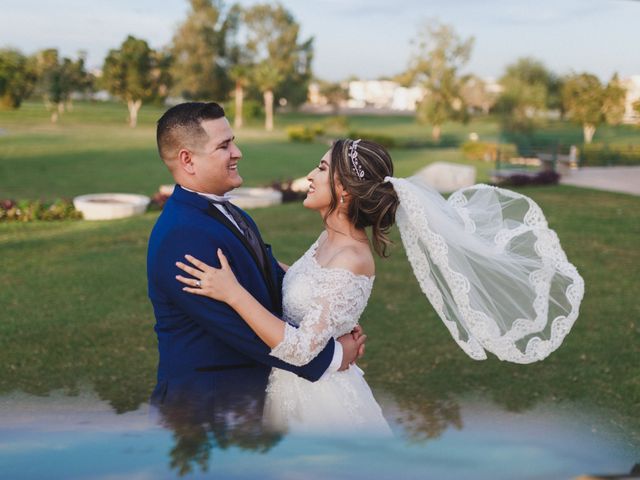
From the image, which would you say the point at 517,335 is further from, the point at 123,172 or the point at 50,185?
the point at 123,172

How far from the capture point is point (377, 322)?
9.24m

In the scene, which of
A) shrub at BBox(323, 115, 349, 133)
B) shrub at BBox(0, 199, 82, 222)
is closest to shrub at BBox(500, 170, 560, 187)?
shrub at BBox(0, 199, 82, 222)

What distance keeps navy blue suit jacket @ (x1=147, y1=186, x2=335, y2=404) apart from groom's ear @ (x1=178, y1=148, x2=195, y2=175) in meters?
0.08

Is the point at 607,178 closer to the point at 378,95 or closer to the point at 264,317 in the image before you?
the point at 264,317

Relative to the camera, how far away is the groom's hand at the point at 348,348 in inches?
121

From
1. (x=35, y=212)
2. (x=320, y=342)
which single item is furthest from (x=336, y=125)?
(x=320, y=342)

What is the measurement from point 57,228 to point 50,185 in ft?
35.6

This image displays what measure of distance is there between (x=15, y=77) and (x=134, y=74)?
29.7 meters

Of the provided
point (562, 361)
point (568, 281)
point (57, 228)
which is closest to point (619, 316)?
point (562, 361)

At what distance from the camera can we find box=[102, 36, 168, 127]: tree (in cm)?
5978

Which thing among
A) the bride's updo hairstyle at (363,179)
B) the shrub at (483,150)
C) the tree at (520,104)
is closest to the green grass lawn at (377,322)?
the bride's updo hairstyle at (363,179)

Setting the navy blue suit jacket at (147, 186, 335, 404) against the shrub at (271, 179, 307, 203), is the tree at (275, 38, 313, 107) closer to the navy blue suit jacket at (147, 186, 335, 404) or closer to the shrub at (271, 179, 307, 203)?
the shrub at (271, 179, 307, 203)

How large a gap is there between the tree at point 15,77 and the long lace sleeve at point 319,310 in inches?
1246

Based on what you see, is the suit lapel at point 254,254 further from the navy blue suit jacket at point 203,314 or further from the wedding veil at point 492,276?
the wedding veil at point 492,276
